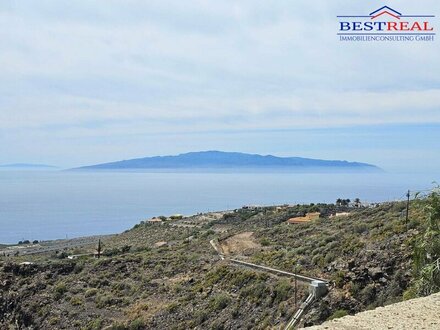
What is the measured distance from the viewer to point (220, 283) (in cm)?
2352

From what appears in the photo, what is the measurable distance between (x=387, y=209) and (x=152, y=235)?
106 feet

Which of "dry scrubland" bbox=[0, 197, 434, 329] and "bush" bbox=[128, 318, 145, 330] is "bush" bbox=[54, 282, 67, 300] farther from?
"bush" bbox=[128, 318, 145, 330]

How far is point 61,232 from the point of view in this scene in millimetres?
132125

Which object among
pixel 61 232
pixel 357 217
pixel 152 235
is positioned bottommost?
pixel 61 232

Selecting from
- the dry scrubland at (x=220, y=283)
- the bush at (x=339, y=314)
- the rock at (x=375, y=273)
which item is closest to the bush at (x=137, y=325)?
the dry scrubland at (x=220, y=283)

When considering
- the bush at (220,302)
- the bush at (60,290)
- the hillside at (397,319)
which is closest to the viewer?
the hillside at (397,319)

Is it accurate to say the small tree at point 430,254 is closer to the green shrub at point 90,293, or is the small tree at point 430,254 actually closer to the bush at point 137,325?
the bush at point 137,325

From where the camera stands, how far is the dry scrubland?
58.2 feet

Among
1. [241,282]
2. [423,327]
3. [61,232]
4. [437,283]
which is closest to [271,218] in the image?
[241,282]

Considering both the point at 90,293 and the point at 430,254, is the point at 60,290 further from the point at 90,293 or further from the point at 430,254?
the point at 430,254

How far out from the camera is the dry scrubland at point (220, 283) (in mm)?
17734

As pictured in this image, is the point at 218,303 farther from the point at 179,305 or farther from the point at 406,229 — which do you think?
the point at 406,229

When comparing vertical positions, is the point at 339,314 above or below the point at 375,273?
below

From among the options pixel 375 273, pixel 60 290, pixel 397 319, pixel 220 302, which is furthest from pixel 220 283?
pixel 397 319
